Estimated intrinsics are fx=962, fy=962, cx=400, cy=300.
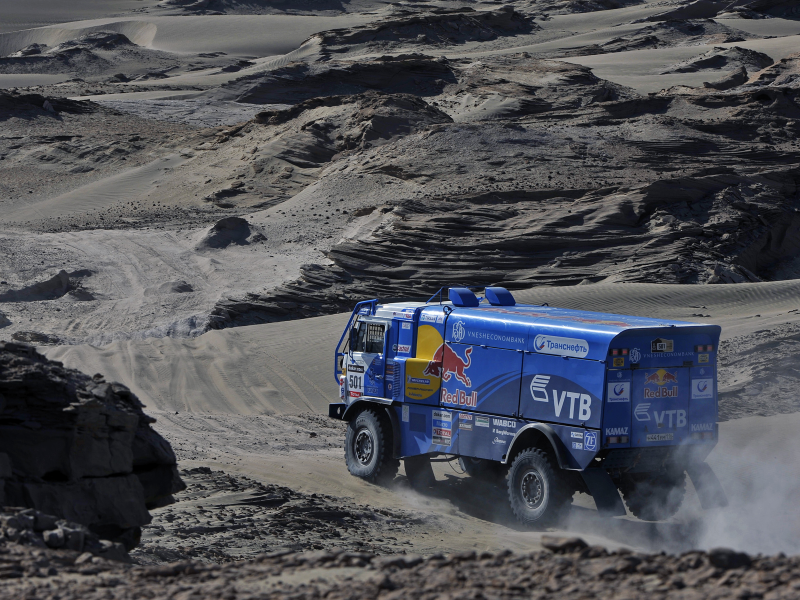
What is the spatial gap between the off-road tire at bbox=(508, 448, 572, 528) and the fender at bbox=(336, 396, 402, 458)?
85.8 inches

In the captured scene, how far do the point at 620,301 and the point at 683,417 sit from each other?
39.0 ft

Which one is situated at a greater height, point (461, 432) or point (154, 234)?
point (154, 234)

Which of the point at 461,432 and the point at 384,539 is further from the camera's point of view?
the point at 461,432

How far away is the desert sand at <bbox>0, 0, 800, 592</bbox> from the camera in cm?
1174

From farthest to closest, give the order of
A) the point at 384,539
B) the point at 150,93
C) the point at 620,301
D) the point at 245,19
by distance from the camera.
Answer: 1. the point at 245,19
2. the point at 150,93
3. the point at 620,301
4. the point at 384,539

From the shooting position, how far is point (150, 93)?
54375 mm

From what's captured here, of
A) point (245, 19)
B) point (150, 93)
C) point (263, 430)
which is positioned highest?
point (245, 19)

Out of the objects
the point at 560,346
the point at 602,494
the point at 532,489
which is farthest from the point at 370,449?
the point at 602,494

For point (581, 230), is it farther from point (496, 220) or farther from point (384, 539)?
point (384, 539)

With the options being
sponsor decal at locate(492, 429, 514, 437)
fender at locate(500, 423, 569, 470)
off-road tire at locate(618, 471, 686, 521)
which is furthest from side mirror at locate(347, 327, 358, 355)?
off-road tire at locate(618, 471, 686, 521)

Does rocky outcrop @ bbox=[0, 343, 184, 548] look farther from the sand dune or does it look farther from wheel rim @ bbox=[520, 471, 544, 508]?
the sand dune

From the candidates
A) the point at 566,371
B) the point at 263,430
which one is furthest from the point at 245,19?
the point at 566,371

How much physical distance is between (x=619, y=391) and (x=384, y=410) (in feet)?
13.0

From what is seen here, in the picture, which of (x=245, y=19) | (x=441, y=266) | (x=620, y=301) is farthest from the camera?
(x=245, y=19)
